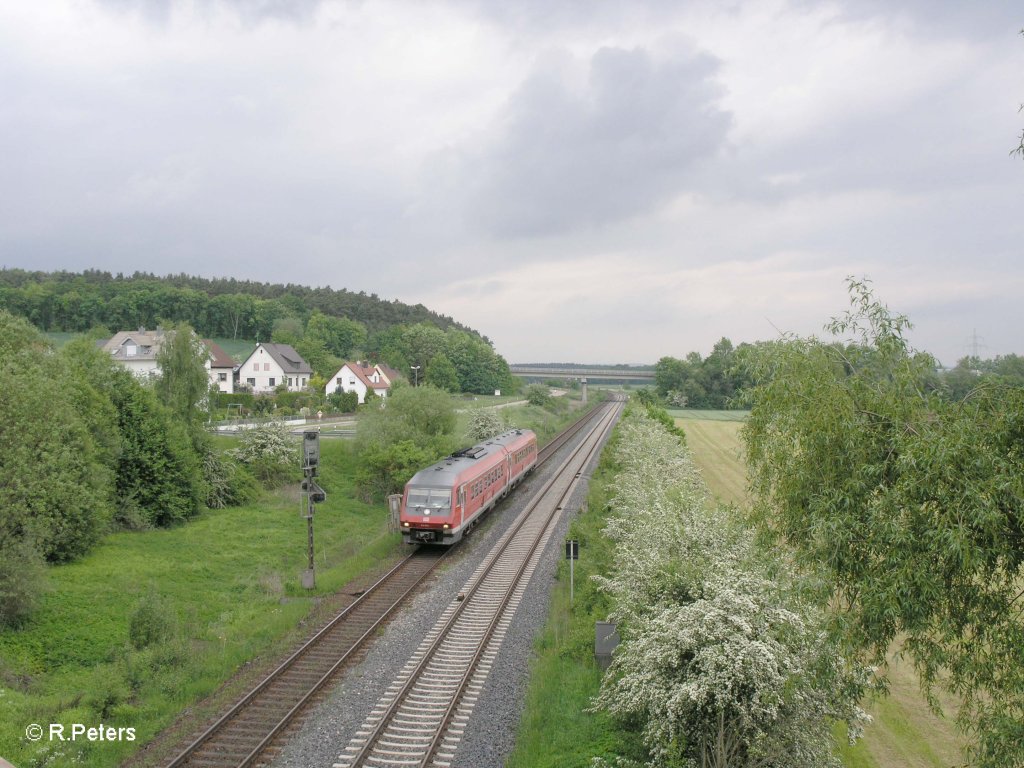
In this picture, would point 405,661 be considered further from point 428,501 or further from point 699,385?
point 699,385

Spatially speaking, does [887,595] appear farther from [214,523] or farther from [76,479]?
[214,523]

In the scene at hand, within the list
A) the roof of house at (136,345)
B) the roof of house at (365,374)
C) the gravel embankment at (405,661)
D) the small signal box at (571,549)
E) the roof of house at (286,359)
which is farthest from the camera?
the roof of house at (365,374)

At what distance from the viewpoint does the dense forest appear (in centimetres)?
11444

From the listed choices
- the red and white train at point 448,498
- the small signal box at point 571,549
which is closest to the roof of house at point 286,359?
the red and white train at point 448,498

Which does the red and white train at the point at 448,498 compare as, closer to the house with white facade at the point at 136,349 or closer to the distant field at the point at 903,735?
the distant field at the point at 903,735

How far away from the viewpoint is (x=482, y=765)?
11.2 m

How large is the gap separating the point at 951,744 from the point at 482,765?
939 centimetres

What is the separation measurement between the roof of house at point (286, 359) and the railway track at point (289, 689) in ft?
216

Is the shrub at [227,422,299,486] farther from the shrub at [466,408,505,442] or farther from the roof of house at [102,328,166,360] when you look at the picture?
the roof of house at [102,328,166,360]

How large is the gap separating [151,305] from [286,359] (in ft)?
161

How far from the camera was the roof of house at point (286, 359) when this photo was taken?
81938mm

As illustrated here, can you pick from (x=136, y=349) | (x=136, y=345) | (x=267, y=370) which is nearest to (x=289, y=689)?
(x=136, y=349)

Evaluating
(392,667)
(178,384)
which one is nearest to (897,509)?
(392,667)

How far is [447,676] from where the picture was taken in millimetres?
14445
